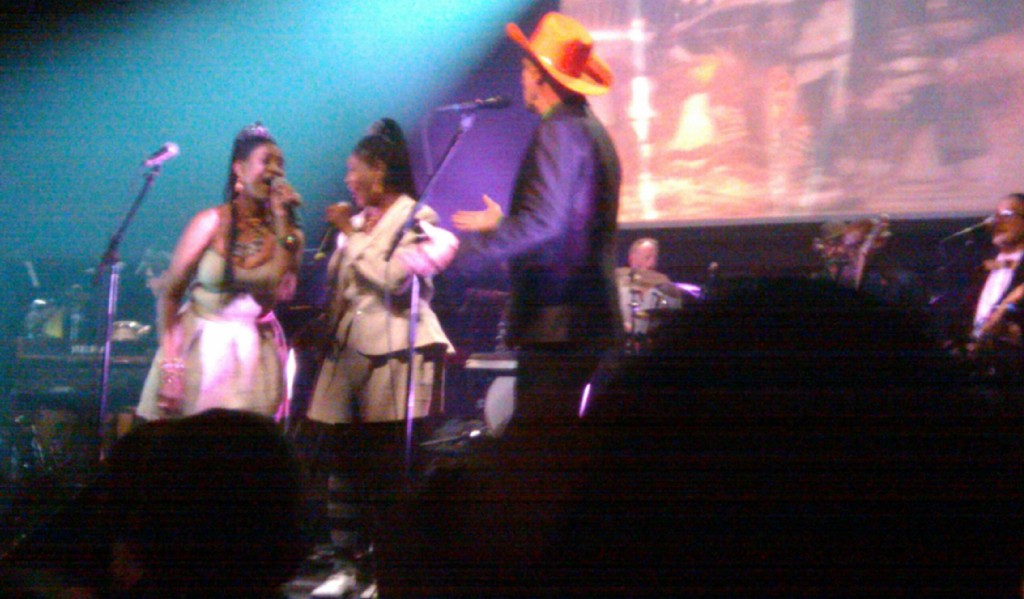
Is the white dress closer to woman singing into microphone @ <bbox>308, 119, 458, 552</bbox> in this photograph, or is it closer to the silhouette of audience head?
woman singing into microphone @ <bbox>308, 119, 458, 552</bbox>

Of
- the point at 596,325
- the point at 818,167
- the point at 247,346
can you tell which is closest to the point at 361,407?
the point at 247,346

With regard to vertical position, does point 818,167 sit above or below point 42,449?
above

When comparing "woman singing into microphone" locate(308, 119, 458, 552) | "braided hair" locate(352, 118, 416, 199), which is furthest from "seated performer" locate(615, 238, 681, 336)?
"woman singing into microphone" locate(308, 119, 458, 552)

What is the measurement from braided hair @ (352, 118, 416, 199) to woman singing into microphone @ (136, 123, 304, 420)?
1.03 ft

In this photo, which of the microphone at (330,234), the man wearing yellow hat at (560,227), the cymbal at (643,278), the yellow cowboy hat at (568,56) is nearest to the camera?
the man wearing yellow hat at (560,227)

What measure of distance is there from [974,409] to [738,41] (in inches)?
195

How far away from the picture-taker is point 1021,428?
1.62ft

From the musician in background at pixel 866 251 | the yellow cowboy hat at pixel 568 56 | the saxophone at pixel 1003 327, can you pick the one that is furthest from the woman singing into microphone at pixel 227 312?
the saxophone at pixel 1003 327

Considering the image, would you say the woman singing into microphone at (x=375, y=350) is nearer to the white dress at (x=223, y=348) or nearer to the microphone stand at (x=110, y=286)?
the white dress at (x=223, y=348)

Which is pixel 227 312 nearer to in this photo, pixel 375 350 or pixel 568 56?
pixel 375 350

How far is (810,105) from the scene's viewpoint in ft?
16.5

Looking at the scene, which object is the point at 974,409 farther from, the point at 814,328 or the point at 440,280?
the point at 440,280

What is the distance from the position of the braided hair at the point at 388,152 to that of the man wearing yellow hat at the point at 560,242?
788mm

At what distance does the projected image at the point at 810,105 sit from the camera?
4.69 meters
